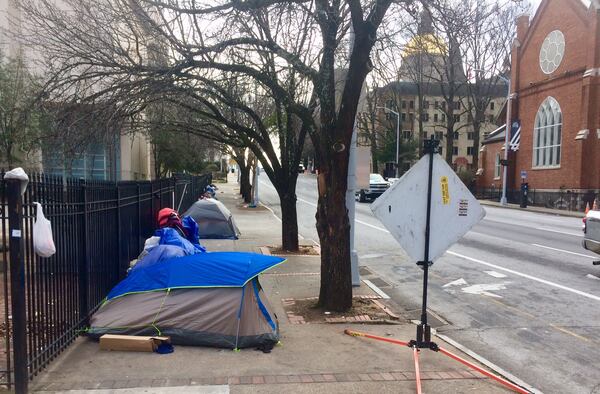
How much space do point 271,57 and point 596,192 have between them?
26.8m

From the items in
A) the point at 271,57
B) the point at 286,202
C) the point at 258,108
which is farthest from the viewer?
the point at 258,108

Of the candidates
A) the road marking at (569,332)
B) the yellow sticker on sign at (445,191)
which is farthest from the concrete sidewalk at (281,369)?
the road marking at (569,332)

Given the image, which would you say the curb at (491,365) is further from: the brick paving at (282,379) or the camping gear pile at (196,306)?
the camping gear pile at (196,306)

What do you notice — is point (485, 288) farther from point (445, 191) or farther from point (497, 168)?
point (497, 168)

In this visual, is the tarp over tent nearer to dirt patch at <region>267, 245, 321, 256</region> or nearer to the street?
the street

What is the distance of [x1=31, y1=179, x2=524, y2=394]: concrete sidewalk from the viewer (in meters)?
4.62

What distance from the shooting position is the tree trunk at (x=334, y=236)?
714 centimetres

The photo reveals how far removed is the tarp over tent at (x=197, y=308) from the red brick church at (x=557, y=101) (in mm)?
31234

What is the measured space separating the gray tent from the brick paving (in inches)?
429

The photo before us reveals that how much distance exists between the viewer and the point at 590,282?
9.88m

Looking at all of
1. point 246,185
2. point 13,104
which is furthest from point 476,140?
point 13,104

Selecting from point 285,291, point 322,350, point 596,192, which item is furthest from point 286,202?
point 596,192

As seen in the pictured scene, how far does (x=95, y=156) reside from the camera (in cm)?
1536

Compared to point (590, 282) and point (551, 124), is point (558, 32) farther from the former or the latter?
point (590, 282)
